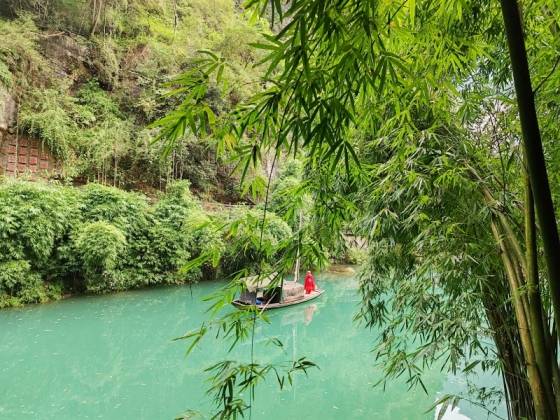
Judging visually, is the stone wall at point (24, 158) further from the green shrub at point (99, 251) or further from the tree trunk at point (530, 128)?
the tree trunk at point (530, 128)

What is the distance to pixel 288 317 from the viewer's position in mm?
6582

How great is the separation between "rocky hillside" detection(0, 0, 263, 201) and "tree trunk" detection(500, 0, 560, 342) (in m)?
6.74

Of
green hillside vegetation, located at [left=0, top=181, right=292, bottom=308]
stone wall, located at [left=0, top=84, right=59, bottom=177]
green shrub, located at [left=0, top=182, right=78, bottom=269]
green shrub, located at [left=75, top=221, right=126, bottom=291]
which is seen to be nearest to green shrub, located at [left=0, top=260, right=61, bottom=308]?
green hillside vegetation, located at [left=0, top=181, right=292, bottom=308]

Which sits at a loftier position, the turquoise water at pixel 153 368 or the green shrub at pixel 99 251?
the green shrub at pixel 99 251

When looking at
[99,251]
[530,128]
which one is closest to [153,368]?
[99,251]

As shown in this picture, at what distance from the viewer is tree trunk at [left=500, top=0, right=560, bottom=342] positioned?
1.60 feet

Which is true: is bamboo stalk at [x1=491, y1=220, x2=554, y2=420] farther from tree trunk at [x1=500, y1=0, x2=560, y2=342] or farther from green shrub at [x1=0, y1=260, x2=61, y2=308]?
green shrub at [x1=0, y1=260, x2=61, y2=308]

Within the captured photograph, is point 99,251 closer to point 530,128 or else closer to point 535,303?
point 535,303

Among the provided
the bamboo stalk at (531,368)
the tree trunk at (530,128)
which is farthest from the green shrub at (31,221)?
the tree trunk at (530,128)

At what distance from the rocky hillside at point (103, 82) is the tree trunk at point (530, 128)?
6.74 metres

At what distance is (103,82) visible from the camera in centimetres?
952

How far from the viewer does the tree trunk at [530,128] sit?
1.60 ft

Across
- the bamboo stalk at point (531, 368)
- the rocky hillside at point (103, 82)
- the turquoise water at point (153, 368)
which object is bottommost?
the turquoise water at point (153, 368)

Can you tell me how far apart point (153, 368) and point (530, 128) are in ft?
15.5
